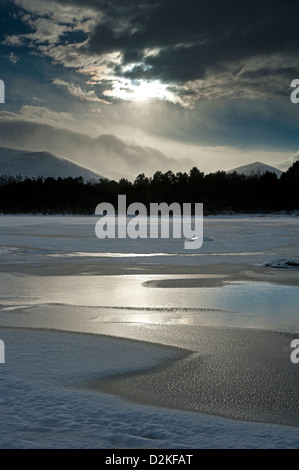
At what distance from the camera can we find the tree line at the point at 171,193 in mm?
116444

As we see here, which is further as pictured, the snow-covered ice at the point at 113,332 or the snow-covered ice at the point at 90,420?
the snow-covered ice at the point at 113,332

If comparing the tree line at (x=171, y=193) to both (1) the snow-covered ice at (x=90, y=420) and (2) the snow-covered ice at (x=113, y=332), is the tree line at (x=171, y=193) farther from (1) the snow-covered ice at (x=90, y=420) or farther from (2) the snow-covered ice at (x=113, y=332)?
(1) the snow-covered ice at (x=90, y=420)

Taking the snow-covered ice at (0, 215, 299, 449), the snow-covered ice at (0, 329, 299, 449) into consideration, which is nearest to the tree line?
the snow-covered ice at (0, 215, 299, 449)

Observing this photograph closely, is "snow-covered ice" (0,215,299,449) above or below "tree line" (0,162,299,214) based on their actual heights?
below

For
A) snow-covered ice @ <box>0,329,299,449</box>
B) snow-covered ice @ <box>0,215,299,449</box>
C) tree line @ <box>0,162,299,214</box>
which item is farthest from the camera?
tree line @ <box>0,162,299,214</box>

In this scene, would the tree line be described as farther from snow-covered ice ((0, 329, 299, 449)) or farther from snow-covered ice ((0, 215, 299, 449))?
snow-covered ice ((0, 329, 299, 449))

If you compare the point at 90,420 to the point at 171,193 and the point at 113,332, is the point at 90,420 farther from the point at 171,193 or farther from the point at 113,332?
the point at 171,193

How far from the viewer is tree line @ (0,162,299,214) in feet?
382

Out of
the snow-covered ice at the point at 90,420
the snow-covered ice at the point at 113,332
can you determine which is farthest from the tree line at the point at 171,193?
the snow-covered ice at the point at 90,420

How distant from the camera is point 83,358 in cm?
567

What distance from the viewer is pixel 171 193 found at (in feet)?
439

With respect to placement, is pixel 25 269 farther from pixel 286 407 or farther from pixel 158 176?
pixel 158 176

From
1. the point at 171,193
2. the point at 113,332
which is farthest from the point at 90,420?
the point at 171,193

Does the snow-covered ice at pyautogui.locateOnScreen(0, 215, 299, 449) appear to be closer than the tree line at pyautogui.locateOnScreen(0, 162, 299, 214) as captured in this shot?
Yes
